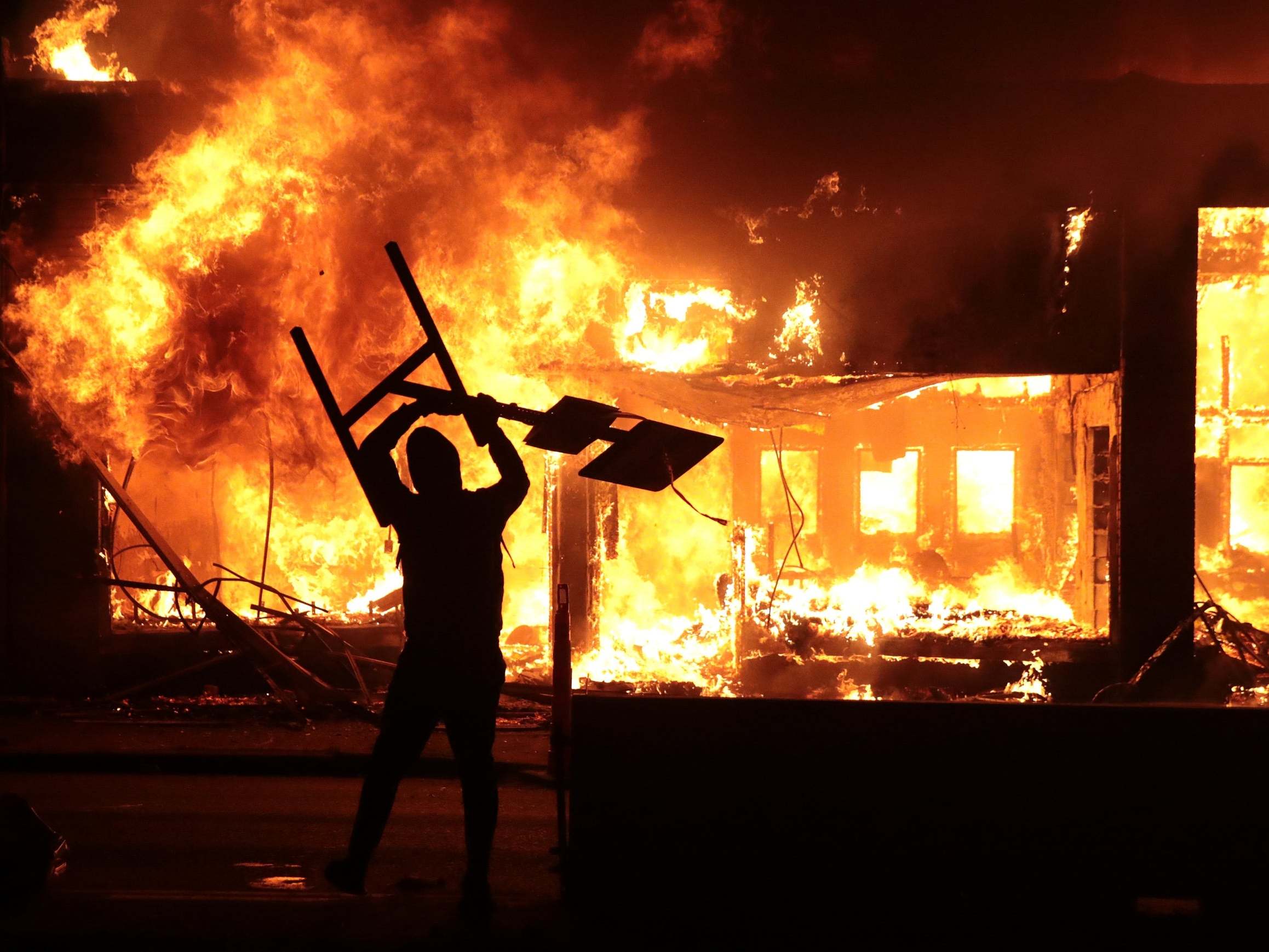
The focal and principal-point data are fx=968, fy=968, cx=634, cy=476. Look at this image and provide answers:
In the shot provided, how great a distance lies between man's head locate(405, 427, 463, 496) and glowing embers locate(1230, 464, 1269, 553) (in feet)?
50.5

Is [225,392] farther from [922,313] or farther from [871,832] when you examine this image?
[871,832]

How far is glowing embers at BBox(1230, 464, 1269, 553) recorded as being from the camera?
15.7 metres

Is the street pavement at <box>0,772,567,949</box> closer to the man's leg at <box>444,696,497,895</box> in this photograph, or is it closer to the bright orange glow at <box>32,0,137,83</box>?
the man's leg at <box>444,696,497,895</box>

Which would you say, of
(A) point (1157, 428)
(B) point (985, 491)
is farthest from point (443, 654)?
(B) point (985, 491)

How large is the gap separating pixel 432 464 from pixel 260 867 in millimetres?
2375

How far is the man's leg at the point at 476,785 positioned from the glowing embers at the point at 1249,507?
15.4 m

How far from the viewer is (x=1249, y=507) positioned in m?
15.7

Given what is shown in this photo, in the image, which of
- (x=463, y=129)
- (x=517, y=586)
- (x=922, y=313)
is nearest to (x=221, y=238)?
(x=463, y=129)

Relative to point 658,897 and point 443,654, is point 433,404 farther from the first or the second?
point 658,897

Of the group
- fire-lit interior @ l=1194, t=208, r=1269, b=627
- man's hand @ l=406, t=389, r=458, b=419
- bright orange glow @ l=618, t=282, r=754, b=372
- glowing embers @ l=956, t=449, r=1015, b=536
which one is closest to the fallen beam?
bright orange glow @ l=618, t=282, r=754, b=372

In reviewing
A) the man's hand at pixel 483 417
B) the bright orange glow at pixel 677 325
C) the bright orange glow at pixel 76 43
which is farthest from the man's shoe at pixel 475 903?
the bright orange glow at pixel 76 43

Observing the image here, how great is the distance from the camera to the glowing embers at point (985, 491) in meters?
16.3

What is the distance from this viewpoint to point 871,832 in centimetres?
419

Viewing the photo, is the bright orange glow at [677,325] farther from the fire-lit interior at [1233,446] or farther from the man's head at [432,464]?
the fire-lit interior at [1233,446]
